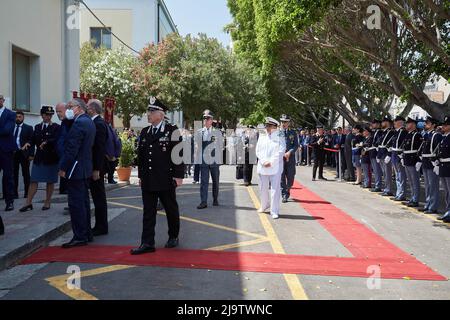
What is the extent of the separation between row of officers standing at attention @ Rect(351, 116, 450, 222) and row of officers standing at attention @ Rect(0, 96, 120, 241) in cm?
656

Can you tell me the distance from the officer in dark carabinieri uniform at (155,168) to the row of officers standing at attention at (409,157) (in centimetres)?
589

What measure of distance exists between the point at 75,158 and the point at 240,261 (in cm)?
273

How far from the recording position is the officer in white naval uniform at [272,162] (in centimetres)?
988

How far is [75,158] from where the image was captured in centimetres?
716

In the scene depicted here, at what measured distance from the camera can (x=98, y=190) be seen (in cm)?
799

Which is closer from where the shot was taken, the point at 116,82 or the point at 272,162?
the point at 272,162

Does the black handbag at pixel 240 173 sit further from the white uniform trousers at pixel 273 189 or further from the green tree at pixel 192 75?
the green tree at pixel 192 75

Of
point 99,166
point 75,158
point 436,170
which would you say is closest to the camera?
point 75,158

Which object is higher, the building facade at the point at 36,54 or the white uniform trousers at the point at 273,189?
the building facade at the point at 36,54

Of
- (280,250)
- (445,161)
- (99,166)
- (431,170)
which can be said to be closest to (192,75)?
(431,170)

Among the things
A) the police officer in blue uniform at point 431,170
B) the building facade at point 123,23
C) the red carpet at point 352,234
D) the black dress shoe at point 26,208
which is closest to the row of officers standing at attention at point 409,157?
the police officer in blue uniform at point 431,170

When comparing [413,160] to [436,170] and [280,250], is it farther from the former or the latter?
[280,250]
